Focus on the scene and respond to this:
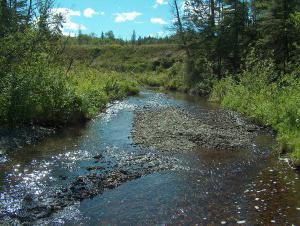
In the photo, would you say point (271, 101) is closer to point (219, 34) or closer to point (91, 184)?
point (91, 184)

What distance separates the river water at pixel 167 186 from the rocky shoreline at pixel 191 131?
889 mm

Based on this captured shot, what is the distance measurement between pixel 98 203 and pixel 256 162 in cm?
677

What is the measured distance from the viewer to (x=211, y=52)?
4616 cm

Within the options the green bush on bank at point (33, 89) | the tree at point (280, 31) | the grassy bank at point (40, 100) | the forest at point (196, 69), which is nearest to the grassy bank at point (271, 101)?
the forest at point (196, 69)

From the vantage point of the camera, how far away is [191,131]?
65.5 feet

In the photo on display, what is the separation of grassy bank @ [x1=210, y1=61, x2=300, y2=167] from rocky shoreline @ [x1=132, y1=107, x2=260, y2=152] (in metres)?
1.16

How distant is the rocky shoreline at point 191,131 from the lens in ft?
56.3

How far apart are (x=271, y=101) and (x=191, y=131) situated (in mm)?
5586

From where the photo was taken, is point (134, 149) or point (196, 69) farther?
point (196, 69)

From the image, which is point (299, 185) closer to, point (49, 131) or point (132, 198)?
point (132, 198)

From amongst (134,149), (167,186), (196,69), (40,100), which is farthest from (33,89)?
(196,69)

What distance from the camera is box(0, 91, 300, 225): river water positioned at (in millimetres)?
9492

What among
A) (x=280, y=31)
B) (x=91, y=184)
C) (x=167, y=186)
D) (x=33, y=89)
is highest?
(x=280, y=31)

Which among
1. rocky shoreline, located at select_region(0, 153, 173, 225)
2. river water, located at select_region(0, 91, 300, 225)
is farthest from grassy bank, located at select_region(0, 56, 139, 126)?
rocky shoreline, located at select_region(0, 153, 173, 225)
